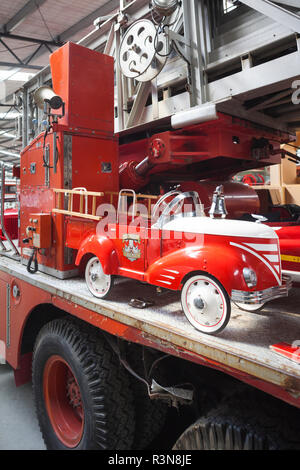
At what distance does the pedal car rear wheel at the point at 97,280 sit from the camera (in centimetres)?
179

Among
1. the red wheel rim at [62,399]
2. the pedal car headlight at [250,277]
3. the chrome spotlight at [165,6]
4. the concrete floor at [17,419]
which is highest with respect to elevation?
the chrome spotlight at [165,6]

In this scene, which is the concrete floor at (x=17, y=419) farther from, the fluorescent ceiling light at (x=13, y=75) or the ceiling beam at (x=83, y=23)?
the fluorescent ceiling light at (x=13, y=75)

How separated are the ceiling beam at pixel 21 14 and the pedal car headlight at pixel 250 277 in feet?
28.0

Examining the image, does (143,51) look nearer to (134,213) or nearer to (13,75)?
(134,213)

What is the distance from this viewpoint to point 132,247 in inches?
65.0

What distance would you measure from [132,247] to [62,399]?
1.35 meters

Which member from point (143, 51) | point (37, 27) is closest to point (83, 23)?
point (37, 27)

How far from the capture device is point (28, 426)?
256 centimetres

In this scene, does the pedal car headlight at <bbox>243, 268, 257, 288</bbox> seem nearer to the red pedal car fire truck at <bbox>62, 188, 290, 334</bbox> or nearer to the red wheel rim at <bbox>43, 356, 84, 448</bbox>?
the red pedal car fire truck at <bbox>62, 188, 290, 334</bbox>

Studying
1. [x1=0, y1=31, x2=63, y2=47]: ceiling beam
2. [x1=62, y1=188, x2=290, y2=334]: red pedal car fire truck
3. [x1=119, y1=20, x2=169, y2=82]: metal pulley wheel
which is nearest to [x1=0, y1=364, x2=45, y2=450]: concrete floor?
[x1=62, y1=188, x2=290, y2=334]: red pedal car fire truck

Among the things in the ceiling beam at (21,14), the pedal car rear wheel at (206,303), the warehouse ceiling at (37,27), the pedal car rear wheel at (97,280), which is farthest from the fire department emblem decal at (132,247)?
the ceiling beam at (21,14)

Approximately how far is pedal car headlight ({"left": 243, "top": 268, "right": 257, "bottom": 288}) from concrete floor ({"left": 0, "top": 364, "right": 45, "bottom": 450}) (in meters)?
2.14

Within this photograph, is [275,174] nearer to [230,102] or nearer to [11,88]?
[230,102]

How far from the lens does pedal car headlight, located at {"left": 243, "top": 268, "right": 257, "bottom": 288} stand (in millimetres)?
1197
